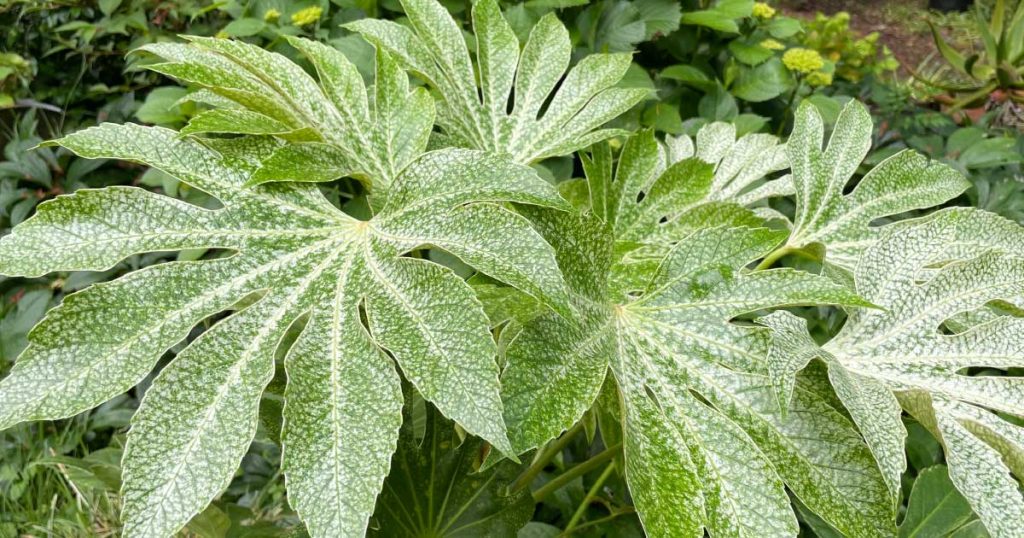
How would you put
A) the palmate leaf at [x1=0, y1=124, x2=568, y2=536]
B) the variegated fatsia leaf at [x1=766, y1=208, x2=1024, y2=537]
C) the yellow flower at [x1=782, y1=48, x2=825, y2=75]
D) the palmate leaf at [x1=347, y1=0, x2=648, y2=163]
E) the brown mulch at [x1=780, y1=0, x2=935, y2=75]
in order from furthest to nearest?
the brown mulch at [x1=780, y1=0, x2=935, y2=75] < the yellow flower at [x1=782, y1=48, x2=825, y2=75] < the palmate leaf at [x1=347, y1=0, x2=648, y2=163] < the variegated fatsia leaf at [x1=766, y1=208, x2=1024, y2=537] < the palmate leaf at [x1=0, y1=124, x2=568, y2=536]

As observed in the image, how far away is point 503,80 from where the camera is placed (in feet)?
2.81

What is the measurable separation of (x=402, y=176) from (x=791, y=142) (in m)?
0.45

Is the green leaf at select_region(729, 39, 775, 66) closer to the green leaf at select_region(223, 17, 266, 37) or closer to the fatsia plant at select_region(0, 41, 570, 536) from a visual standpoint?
the green leaf at select_region(223, 17, 266, 37)

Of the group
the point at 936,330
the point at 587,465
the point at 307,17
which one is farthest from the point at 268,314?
the point at 307,17

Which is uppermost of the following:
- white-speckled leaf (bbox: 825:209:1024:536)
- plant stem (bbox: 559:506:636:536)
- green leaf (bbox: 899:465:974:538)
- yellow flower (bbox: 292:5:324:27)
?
yellow flower (bbox: 292:5:324:27)

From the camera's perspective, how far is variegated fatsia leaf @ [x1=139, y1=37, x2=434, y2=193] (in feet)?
2.00

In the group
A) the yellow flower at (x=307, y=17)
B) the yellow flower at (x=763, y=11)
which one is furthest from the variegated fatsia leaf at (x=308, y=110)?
the yellow flower at (x=763, y=11)

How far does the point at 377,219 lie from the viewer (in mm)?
611

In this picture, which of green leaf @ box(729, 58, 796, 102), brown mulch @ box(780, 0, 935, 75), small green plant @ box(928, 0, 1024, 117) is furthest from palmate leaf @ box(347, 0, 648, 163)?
brown mulch @ box(780, 0, 935, 75)

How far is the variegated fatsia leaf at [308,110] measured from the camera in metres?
0.61

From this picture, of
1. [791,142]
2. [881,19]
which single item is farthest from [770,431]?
[881,19]

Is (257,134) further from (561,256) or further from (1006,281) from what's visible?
(1006,281)

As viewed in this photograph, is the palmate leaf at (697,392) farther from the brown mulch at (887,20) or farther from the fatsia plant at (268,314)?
the brown mulch at (887,20)

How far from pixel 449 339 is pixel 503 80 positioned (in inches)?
17.7
